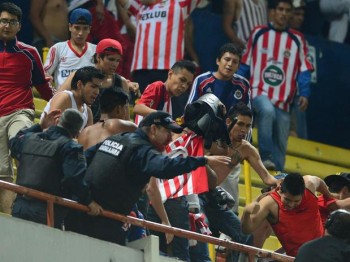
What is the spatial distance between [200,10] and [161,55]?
2144mm

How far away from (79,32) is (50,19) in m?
1.86

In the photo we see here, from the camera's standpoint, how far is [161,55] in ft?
63.1

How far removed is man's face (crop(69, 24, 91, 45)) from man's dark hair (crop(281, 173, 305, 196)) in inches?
114

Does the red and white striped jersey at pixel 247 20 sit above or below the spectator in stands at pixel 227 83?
below

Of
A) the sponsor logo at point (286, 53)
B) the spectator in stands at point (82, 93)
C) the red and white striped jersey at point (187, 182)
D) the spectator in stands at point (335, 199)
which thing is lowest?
the sponsor logo at point (286, 53)

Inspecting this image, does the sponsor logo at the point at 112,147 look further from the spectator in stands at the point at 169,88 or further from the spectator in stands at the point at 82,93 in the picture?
the spectator in stands at the point at 169,88

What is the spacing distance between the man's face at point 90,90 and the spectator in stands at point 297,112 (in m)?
5.64

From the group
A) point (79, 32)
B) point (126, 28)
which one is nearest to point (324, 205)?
point (79, 32)

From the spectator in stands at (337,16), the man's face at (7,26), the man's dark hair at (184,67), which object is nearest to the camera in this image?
the man's face at (7,26)

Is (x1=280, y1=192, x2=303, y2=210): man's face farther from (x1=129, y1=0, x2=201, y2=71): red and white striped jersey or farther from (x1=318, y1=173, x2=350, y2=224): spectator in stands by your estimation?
(x1=129, y1=0, x2=201, y2=71): red and white striped jersey

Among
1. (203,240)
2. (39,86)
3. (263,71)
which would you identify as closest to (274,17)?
(263,71)

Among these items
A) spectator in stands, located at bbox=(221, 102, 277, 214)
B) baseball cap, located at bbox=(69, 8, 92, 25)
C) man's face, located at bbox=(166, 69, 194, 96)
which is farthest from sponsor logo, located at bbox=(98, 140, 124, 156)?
baseball cap, located at bbox=(69, 8, 92, 25)

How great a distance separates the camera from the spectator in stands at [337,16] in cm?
2177

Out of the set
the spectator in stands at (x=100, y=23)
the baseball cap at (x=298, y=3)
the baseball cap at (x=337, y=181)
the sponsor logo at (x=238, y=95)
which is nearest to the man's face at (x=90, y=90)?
the baseball cap at (x=337, y=181)
